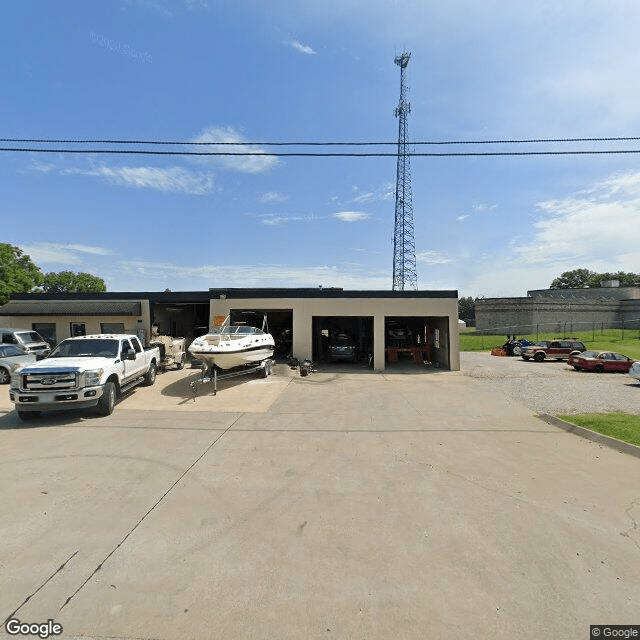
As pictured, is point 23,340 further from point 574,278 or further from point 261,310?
point 574,278

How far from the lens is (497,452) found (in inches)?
251

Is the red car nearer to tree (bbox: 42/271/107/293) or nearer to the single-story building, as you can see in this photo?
the single-story building

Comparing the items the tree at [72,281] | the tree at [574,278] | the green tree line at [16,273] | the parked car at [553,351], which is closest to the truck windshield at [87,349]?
the parked car at [553,351]

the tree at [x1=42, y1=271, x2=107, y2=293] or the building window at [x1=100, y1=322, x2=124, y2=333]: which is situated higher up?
the tree at [x1=42, y1=271, x2=107, y2=293]

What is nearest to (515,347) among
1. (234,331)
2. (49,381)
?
(234,331)

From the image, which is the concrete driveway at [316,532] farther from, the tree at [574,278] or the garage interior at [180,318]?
the tree at [574,278]

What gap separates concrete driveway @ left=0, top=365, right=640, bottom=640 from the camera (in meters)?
2.75

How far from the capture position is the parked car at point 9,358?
12.8 m

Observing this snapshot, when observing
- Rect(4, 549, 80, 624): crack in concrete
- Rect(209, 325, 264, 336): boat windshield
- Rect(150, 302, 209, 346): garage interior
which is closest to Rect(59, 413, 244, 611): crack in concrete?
Rect(4, 549, 80, 624): crack in concrete

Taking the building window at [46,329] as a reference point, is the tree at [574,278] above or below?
above

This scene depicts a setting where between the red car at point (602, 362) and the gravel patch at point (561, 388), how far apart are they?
0.46 metres

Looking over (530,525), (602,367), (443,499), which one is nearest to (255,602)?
(443,499)

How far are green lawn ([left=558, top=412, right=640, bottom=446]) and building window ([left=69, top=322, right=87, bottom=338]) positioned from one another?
69.6ft

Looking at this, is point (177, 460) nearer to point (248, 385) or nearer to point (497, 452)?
point (497, 452)
